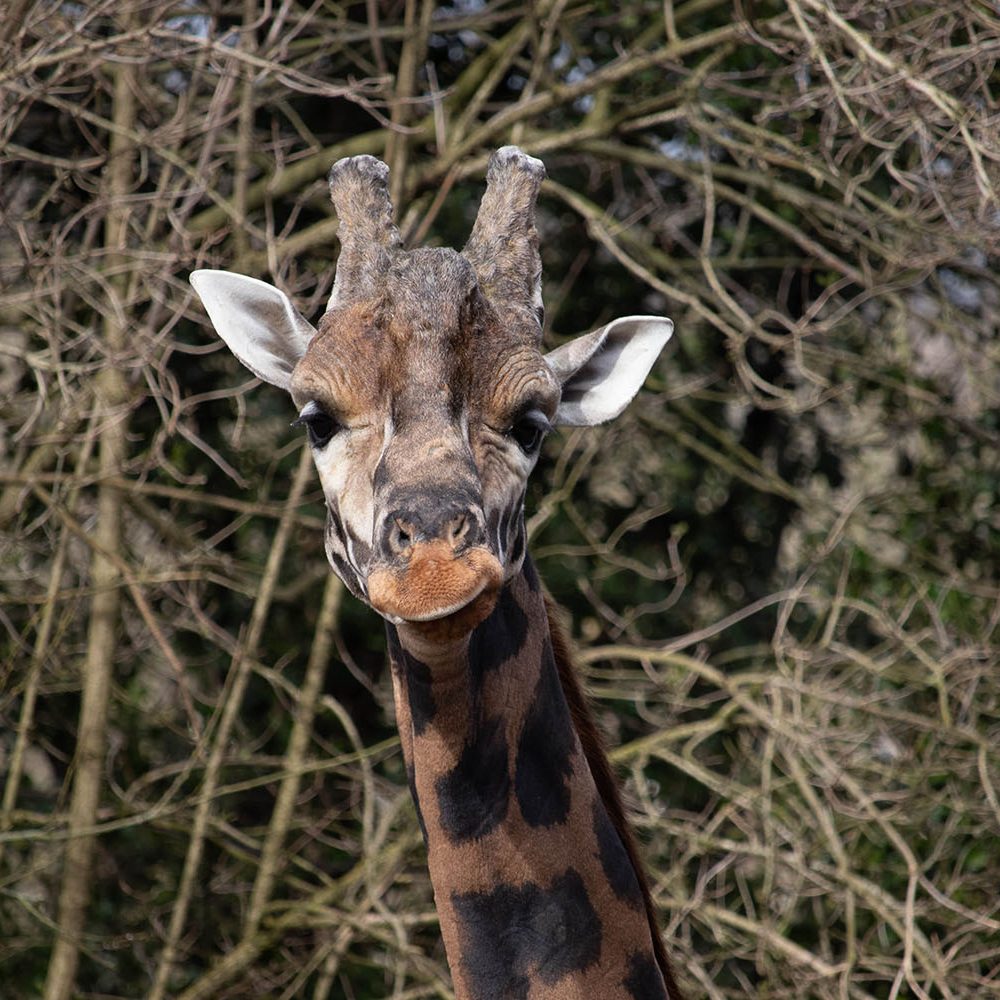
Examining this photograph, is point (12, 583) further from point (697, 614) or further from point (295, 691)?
point (697, 614)

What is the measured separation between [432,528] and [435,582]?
96 millimetres

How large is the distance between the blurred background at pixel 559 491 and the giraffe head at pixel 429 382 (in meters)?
1.72

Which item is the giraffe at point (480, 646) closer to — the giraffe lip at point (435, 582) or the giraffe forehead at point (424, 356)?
the giraffe forehead at point (424, 356)

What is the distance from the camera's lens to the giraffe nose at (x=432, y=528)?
2.59 meters

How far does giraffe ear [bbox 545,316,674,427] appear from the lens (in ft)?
11.7

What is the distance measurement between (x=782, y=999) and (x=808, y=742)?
3.11ft

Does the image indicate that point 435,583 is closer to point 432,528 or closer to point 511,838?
point 432,528

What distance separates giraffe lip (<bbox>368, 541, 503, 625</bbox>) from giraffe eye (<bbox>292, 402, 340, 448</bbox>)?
22.1 inches

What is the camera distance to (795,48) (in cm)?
550

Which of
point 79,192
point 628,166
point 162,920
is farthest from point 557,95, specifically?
point 162,920

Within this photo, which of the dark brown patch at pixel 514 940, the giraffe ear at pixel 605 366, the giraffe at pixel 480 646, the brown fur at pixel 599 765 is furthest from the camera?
the giraffe ear at pixel 605 366

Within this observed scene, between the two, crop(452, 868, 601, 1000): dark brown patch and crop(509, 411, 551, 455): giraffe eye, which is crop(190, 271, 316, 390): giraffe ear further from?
crop(452, 868, 601, 1000): dark brown patch

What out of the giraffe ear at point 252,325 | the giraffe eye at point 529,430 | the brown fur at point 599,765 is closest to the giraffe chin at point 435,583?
the giraffe eye at point 529,430

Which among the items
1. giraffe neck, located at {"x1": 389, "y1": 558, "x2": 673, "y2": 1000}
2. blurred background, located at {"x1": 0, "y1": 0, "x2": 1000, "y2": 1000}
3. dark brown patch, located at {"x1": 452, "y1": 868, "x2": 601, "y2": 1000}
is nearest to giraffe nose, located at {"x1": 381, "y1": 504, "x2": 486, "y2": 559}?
giraffe neck, located at {"x1": 389, "y1": 558, "x2": 673, "y2": 1000}
